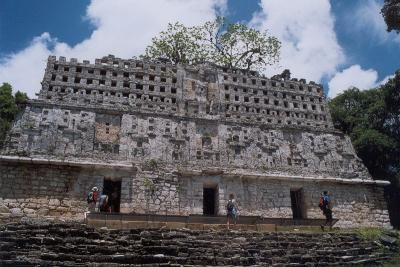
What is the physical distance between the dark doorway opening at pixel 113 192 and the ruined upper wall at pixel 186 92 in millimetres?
3259

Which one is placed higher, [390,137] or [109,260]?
[390,137]

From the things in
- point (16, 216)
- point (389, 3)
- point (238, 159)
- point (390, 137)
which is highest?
point (389, 3)

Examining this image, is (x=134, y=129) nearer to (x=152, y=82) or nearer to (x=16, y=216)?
(x=152, y=82)

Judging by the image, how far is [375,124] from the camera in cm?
2577

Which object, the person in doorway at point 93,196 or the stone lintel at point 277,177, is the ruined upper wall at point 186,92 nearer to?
the stone lintel at point 277,177

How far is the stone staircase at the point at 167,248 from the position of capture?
10.3 meters

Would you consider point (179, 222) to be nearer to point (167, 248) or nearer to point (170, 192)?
point (167, 248)

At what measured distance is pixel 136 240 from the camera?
1166 centimetres

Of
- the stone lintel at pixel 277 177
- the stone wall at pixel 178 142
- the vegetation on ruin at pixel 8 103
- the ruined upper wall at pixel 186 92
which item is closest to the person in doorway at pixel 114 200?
the stone wall at pixel 178 142

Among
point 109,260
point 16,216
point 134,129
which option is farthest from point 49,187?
point 109,260

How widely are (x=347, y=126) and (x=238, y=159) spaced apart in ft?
35.1

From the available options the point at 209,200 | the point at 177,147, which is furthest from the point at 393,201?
the point at 177,147

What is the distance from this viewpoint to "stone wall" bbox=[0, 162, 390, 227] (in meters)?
15.7

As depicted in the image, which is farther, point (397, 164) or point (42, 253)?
point (397, 164)
